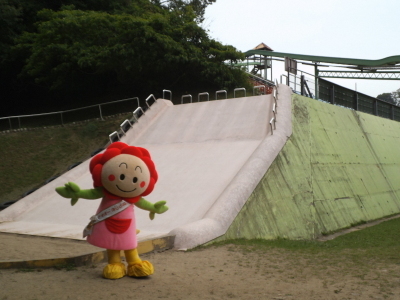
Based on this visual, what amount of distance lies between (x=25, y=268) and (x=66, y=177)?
24.4ft

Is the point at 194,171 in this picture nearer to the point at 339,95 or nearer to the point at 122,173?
the point at 122,173

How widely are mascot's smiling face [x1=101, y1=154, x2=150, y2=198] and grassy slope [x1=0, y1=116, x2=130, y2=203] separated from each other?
381 inches

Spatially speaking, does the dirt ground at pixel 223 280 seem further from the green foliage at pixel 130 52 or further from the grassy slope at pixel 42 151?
the green foliage at pixel 130 52

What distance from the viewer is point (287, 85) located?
15.7 metres

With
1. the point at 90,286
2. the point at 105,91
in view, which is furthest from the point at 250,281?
the point at 105,91

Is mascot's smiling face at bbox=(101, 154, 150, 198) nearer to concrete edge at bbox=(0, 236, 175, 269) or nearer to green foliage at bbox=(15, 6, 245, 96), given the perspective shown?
concrete edge at bbox=(0, 236, 175, 269)

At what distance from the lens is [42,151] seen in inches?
679

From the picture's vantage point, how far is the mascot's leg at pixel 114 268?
6.11 meters

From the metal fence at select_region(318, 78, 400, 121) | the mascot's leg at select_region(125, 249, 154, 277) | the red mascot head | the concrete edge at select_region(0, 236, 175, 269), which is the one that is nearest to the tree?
the metal fence at select_region(318, 78, 400, 121)

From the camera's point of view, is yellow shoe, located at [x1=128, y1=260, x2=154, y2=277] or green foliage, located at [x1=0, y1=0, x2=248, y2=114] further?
green foliage, located at [x1=0, y1=0, x2=248, y2=114]

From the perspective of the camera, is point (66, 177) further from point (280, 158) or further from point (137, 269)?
point (137, 269)

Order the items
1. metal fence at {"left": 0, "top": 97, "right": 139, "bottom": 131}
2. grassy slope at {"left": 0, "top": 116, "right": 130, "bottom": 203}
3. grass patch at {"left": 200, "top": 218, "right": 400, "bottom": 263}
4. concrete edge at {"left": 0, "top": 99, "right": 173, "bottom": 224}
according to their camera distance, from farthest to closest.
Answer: metal fence at {"left": 0, "top": 97, "right": 139, "bottom": 131} < grassy slope at {"left": 0, "top": 116, "right": 130, "bottom": 203} < concrete edge at {"left": 0, "top": 99, "right": 173, "bottom": 224} < grass patch at {"left": 200, "top": 218, "right": 400, "bottom": 263}

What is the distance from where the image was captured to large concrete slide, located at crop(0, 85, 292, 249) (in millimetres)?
9867

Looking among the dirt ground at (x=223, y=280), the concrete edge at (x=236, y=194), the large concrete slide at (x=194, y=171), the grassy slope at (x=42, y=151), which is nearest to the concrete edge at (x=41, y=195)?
the large concrete slide at (x=194, y=171)
